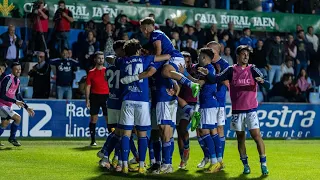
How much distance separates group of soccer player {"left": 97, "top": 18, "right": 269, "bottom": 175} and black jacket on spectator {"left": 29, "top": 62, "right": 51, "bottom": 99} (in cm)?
884

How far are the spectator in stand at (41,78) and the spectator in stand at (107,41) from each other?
1996mm

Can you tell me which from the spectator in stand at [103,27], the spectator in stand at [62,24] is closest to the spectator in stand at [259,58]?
the spectator in stand at [103,27]

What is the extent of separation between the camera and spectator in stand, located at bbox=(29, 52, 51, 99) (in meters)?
22.6

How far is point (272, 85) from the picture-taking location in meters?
26.7

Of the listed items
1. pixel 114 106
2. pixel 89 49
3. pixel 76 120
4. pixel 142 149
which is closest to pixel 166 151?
pixel 142 149

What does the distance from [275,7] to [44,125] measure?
39.8 feet

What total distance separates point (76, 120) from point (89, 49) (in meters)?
3.14

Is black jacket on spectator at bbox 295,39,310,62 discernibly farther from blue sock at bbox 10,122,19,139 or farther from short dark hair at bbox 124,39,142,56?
short dark hair at bbox 124,39,142,56

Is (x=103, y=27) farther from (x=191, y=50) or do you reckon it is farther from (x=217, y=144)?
(x=217, y=144)

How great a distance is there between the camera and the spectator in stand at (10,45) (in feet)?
75.8

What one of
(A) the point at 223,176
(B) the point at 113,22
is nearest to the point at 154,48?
(A) the point at 223,176

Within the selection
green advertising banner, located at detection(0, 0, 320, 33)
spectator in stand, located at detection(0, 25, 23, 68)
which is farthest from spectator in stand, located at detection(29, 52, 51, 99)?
green advertising banner, located at detection(0, 0, 320, 33)

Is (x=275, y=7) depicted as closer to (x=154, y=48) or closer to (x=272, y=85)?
(x=272, y=85)

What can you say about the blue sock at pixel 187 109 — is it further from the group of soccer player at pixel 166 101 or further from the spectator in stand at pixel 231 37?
the spectator in stand at pixel 231 37
